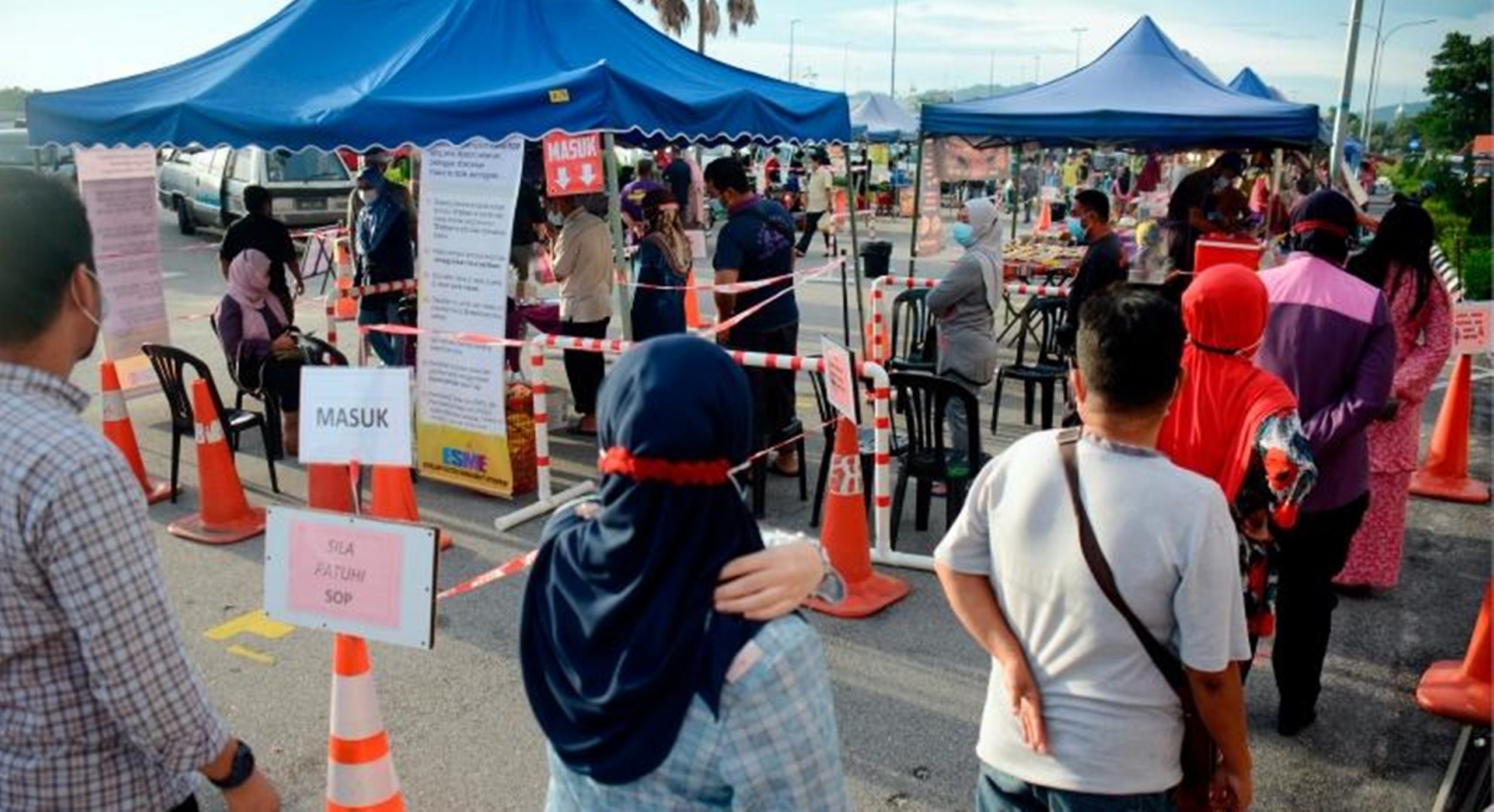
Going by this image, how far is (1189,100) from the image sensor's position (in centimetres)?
902

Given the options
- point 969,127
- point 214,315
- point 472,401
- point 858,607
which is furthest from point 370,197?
point 858,607

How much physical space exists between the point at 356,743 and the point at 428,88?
4.66 m

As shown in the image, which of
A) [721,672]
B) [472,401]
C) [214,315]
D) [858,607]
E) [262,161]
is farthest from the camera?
[262,161]

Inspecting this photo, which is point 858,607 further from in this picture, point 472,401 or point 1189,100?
point 1189,100

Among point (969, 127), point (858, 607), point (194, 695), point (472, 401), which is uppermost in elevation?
point (969, 127)

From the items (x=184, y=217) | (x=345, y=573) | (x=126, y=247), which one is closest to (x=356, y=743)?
(x=345, y=573)

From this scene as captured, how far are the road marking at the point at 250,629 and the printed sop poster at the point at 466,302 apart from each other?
5.96 feet

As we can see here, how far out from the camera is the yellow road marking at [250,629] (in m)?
4.80

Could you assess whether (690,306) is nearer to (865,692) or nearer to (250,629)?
(250,629)

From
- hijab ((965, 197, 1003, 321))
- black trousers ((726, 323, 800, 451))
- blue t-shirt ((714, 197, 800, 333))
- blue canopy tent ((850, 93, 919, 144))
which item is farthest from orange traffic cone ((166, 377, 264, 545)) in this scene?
blue canopy tent ((850, 93, 919, 144))

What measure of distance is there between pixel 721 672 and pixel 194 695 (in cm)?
97

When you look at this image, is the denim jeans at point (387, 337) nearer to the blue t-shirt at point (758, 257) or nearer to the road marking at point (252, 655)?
the blue t-shirt at point (758, 257)

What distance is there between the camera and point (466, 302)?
249 inches

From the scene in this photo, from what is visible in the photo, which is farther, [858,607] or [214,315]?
[214,315]
